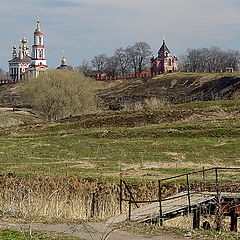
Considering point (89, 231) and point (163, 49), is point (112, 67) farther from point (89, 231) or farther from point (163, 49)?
point (89, 231)

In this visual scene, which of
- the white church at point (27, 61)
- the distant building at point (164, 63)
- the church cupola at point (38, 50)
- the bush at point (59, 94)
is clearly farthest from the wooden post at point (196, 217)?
the church cupola at point (38, 50)

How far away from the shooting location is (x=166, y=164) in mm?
24953

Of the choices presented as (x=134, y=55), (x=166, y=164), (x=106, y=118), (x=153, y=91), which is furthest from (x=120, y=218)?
(x=134, y=55)

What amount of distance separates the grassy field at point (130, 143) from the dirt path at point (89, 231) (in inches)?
337

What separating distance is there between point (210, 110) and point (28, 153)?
56.6 feet

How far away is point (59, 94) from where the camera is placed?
58250 millimetres

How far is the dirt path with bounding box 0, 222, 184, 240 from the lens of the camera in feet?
37.9

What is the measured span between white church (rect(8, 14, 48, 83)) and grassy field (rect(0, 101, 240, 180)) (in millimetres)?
88727

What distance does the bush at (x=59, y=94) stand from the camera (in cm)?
5816

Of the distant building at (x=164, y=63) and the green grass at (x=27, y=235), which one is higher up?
the distant building at (x=164, y=63)

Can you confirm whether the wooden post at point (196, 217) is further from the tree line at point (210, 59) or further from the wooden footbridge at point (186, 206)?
the tree line at point (210, 59)

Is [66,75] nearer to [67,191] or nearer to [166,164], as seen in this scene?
[166,164]

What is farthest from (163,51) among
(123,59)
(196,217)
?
(196,217)

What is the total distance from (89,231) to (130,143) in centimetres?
1975
